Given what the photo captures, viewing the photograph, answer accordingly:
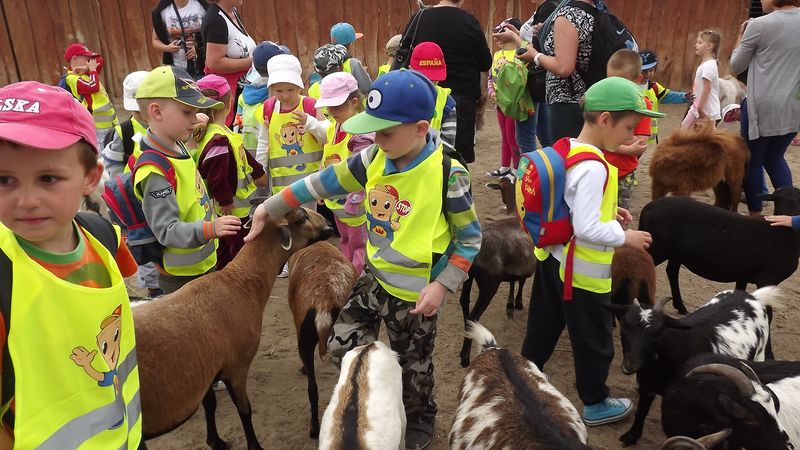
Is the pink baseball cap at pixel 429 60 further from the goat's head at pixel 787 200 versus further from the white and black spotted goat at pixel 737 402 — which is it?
the white and black spotted goat at pixel 737 402

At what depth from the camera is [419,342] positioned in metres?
3.23

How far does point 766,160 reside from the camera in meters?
6.27

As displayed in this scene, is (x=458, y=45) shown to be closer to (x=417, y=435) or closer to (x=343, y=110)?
(x=343, y=110)

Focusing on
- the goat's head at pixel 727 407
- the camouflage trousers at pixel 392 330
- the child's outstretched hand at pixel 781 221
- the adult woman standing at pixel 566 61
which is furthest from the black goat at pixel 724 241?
the camouflage trousers at pixel 392 330

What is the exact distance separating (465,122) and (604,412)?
3285 millimetres

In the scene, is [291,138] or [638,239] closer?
[638,239]

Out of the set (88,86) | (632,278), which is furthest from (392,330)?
(88,86)

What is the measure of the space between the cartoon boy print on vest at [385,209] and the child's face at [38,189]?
62.4 inches

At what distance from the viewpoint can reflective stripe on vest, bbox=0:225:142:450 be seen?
1475 mm

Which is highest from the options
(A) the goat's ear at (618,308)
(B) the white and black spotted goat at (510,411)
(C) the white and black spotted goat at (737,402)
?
(A) the goat's ear at (618,308)

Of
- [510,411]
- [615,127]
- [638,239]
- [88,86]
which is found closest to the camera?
[510,411]

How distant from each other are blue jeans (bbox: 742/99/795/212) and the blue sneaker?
11.5ft

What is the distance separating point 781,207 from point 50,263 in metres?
5.26

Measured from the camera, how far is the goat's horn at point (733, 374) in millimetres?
2781
